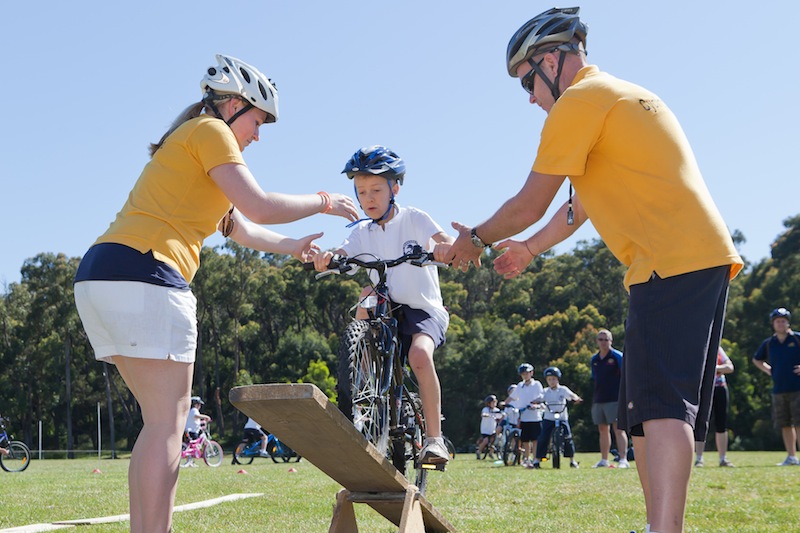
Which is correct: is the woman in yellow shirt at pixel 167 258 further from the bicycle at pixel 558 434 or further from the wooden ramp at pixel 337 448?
the bicycle at pixel 558 434

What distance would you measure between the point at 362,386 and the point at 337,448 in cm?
100

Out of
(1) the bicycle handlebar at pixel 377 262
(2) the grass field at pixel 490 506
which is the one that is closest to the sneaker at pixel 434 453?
(2) the grass field at pixel 490 506

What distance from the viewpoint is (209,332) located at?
6662 centimetres

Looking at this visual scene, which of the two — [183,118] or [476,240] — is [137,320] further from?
[476,240]

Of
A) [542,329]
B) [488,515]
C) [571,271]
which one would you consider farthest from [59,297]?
[488,515]

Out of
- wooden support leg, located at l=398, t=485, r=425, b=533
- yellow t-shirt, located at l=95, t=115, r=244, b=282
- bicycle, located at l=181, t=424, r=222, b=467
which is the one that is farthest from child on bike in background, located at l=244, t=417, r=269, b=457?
yellow t-shirt, located at l=95, t=115, r=244, b=282

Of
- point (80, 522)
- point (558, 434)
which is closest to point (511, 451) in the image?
point (558, 434)

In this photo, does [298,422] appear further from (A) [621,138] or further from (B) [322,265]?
(A) [621,138]

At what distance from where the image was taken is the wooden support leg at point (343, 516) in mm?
4938

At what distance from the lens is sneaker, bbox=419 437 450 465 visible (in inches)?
218

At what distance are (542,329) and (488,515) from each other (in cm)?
5628

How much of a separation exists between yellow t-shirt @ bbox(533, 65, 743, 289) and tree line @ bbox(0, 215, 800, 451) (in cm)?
5093

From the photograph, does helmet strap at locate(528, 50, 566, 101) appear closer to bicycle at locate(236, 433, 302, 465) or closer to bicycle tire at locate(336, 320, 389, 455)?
bicycle tire at locate(336, 320, 389, 455)

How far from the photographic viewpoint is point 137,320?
12.0 feet
